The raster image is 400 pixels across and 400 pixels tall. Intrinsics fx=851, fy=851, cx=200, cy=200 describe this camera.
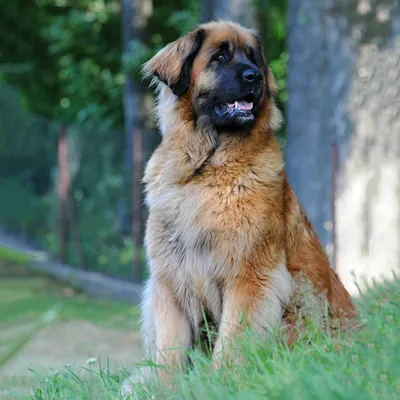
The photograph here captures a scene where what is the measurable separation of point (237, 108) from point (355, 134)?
4.40 m

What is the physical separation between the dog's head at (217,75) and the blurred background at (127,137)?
240 cm

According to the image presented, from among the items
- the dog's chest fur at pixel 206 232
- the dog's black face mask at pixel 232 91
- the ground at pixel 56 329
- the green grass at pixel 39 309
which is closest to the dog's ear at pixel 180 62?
the dog's black face mask at pixel 232 91

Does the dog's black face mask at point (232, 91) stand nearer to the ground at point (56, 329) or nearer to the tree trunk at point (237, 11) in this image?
the ground at point (56, 329)

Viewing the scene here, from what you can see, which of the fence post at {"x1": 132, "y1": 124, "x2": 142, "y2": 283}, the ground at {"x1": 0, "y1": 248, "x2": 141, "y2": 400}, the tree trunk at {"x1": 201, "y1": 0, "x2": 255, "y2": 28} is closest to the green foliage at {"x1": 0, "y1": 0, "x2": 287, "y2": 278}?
Answer: the fence post at {"x1": 132, "y1": 124, "x2": 142, "y2": 283}

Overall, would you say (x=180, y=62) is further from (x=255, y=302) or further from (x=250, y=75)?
(x=255, y=302)

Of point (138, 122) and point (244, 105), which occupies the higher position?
point (244, 105)

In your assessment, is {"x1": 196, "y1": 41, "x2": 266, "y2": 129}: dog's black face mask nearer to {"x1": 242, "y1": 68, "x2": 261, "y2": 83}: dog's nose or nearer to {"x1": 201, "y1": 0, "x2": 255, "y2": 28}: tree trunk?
{"x1": 242, "y1": 68, "x2": 261, "y2": 83}: dog's nose

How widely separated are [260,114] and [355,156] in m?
4.17

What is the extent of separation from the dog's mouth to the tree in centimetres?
376

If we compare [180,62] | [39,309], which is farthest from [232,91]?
[39,309]

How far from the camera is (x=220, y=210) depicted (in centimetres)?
479

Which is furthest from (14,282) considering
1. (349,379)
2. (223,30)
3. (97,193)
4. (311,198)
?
(349,379)

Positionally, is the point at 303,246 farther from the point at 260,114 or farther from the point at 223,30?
the point at 223,30

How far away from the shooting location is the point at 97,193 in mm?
13305
